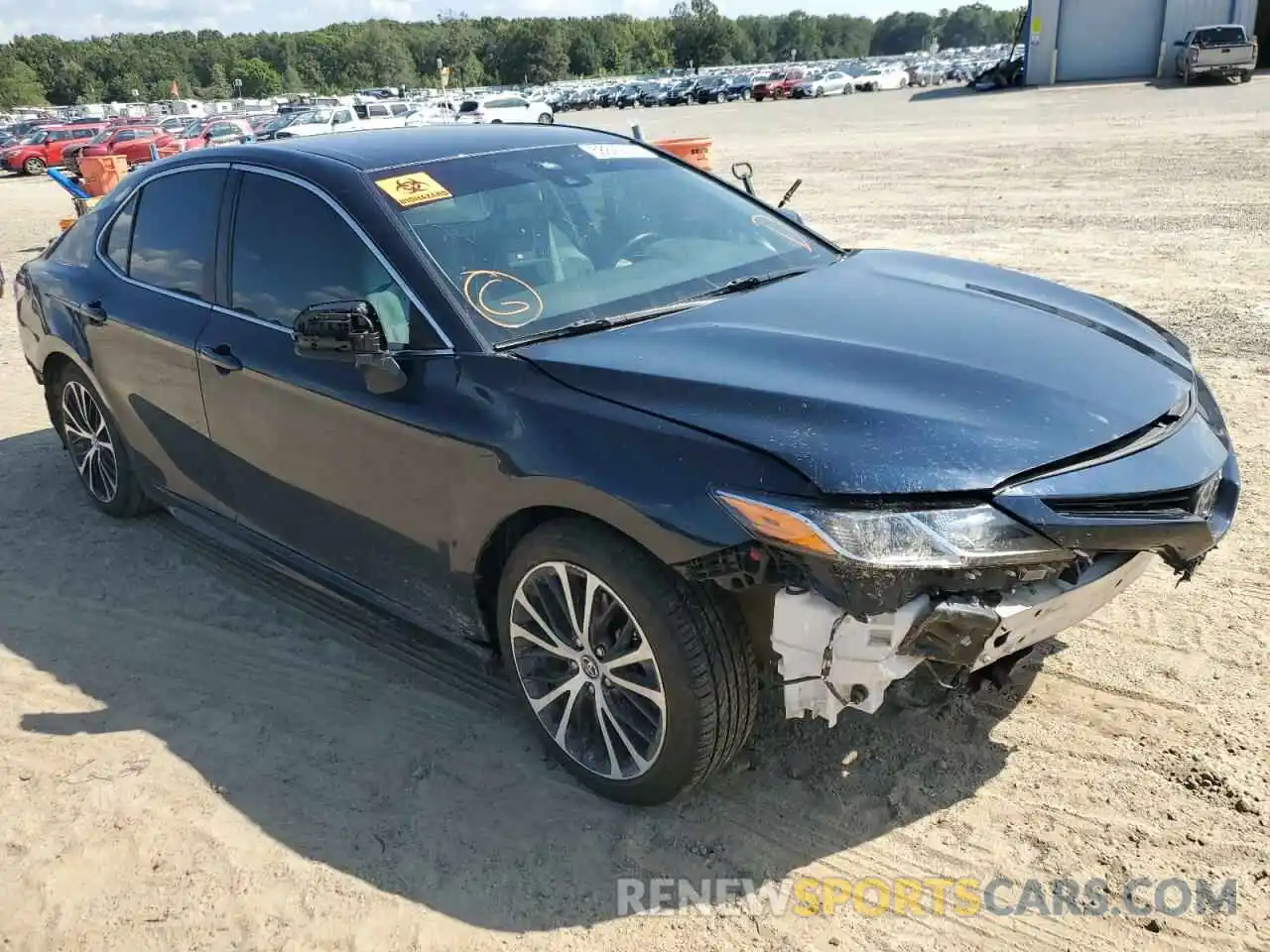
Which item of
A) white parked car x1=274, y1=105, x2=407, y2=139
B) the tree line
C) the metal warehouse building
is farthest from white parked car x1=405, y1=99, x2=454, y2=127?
the tree line

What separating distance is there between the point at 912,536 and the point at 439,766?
1718mm

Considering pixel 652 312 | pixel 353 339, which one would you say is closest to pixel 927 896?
pixel 652 312

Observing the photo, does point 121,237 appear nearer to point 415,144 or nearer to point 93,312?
point 93,312

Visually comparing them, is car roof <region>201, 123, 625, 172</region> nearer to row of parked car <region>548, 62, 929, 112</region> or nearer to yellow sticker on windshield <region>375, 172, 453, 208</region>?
yellow sticker on windshield <region>375, 172, 453, 208</region>

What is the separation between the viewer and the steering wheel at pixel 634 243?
3.52 meters

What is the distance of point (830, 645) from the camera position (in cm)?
241

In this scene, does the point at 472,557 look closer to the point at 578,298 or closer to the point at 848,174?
the point at 578,298

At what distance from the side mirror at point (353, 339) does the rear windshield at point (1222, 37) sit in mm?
38383

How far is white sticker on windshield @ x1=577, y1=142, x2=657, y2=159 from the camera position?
3.99 metres

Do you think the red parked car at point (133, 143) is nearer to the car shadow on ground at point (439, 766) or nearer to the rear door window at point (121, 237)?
the rear door window at point (121, 237)

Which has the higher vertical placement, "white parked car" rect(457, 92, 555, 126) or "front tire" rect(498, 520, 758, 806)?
"white parked car" rect(457, 92, 555, 126)

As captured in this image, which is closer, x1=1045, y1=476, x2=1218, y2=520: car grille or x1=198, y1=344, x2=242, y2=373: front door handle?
x1=1045, y1=476, x2=1218, y2=520: car grille

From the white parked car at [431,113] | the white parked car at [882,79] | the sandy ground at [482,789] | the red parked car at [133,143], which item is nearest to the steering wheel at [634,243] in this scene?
the sandy ground at [482,789]

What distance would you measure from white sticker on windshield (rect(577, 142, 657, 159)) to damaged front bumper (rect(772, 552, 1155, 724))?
222 cm
